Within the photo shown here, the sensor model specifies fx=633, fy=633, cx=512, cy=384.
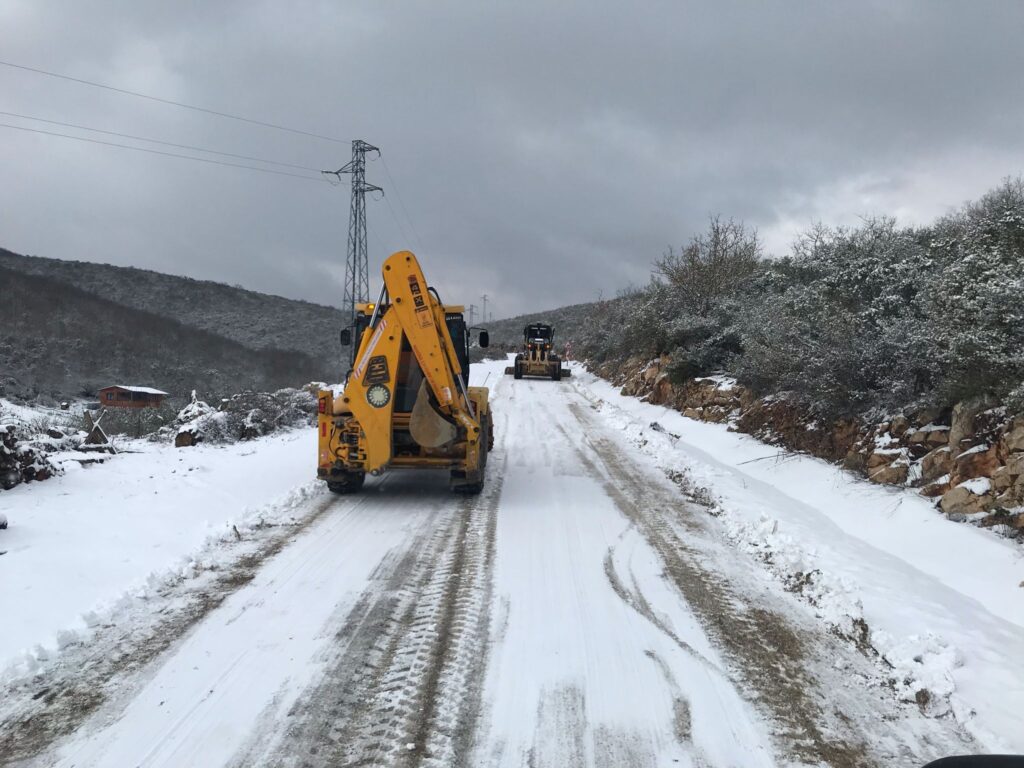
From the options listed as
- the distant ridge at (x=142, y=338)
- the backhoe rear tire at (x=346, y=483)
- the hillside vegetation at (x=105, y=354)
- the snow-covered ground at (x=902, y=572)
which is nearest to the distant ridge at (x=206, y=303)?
the distant ridge at (x=142, y=338)

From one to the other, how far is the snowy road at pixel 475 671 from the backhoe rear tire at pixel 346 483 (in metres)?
1.77

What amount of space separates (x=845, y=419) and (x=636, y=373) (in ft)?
43.0

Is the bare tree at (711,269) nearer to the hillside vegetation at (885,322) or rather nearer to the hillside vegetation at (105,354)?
the hillside vegetation at (885,322)

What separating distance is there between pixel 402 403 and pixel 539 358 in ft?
73.9

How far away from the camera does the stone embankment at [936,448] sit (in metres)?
6.05

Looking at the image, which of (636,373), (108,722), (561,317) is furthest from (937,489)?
(561,317)

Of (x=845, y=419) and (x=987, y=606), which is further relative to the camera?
(x=845, y=419)

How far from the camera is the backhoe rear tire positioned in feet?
27.5

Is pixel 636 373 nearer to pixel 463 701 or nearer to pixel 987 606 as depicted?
pixel 987 606

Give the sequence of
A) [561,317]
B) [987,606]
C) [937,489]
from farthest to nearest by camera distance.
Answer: [561,317], [937,489], [987,606]

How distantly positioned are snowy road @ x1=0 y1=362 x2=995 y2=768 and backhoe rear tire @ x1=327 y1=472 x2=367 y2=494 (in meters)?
1.77

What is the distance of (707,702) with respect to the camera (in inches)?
146

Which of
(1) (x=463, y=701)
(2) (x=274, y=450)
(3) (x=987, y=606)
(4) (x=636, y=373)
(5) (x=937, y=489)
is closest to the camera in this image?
(1) (x=463, y=701)

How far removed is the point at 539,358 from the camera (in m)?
30.7
